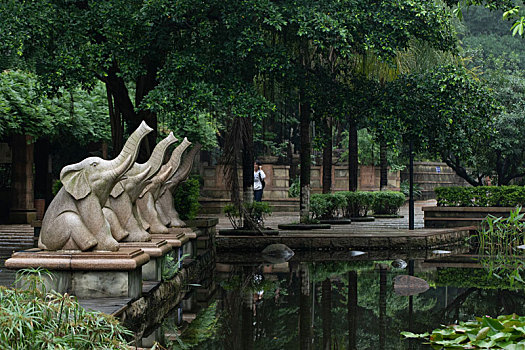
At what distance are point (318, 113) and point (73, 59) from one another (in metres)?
6.57

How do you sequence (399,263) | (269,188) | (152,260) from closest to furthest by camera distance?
1. (152,260)
2. (399,263)
3. (269,188)

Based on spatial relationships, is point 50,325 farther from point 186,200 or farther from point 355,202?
point 355,202

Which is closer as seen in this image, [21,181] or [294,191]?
[21,181]

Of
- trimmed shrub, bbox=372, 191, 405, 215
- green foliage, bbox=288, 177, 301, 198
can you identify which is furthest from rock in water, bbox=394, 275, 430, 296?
green foliage, bbox=288, 177, 301, 198

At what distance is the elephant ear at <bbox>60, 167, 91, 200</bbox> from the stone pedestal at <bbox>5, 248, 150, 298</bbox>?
80 centimetres

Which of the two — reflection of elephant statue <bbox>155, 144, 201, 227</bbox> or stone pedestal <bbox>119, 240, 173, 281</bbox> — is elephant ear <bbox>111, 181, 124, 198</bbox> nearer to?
stone pedestal <bbox>119, 240, 173, 281</bbox>

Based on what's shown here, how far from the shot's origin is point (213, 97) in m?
15.0

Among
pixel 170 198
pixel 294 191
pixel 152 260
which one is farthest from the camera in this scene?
Result: pixel 294 191

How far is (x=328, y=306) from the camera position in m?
10.4

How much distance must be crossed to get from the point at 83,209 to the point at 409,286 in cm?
586

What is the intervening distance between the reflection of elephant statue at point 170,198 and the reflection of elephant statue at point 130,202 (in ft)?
8.41

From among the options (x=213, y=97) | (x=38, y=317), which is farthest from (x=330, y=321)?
(x=213, y=97)

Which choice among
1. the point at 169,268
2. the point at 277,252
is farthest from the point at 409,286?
the point at 277,252

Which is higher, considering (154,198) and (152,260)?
(154,198)
